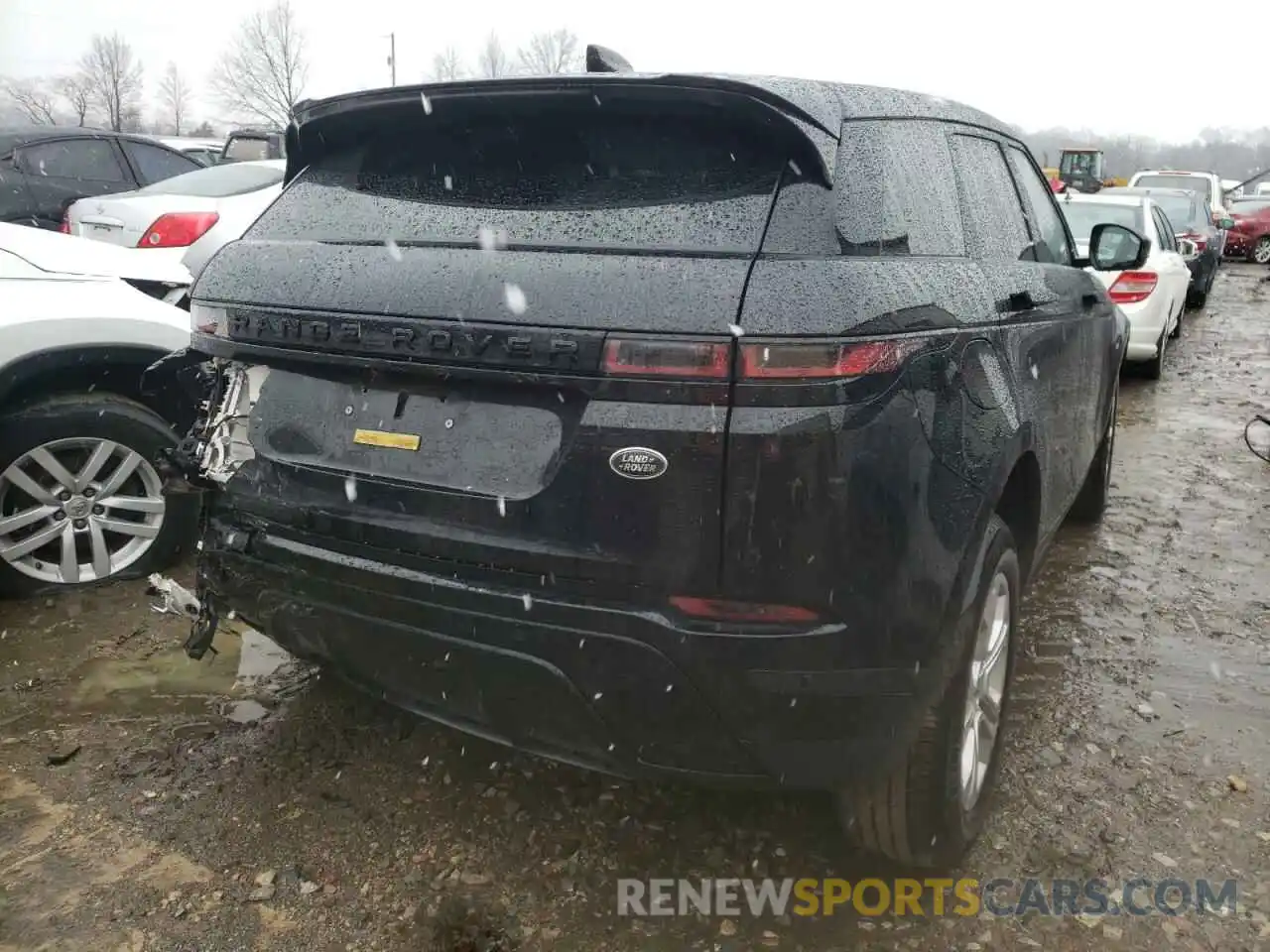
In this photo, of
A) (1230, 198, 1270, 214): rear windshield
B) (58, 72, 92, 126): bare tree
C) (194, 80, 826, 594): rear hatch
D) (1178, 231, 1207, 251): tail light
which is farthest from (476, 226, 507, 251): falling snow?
(58, 72, 92, 126): bare tree

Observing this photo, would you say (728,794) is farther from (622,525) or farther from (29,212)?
(29,212)

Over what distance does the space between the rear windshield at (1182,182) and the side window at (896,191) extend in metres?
18.3

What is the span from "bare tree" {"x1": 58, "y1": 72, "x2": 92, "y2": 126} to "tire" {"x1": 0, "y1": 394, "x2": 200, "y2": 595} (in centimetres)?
5687

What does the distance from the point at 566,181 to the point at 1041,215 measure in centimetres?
213

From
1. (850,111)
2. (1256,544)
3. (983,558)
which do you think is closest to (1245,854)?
(983,558)

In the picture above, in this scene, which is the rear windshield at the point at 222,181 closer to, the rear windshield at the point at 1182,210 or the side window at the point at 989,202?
the side window at the point at 989,202

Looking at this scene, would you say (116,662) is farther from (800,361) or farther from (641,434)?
(800,361)

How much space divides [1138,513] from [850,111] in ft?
12.8

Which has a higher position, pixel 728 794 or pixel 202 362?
pixel 202 362

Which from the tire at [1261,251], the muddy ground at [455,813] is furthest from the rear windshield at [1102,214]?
the tire at [1261,251]

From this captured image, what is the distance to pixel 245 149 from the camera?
16.9 meters

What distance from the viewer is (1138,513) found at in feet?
17.6

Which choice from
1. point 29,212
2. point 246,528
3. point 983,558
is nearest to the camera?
point 983,558

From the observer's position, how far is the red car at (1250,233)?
22875 millimetres
